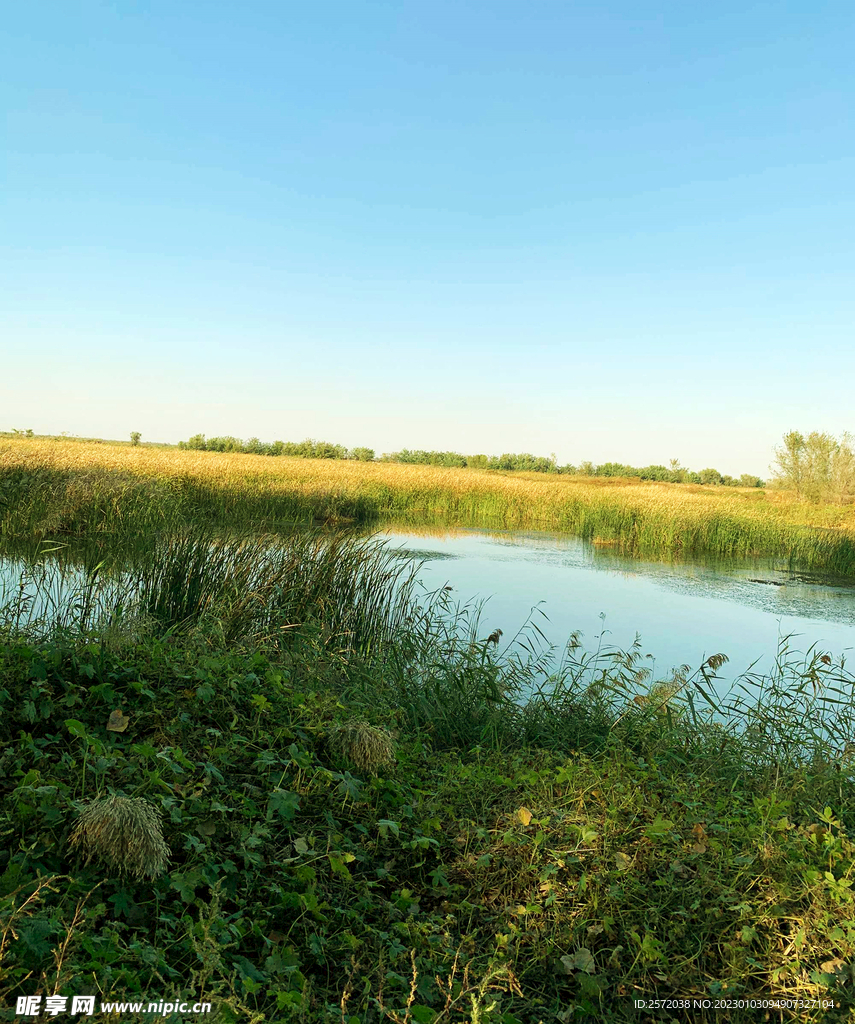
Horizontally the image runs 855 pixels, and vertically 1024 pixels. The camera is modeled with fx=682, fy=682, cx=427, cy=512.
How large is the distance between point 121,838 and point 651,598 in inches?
440

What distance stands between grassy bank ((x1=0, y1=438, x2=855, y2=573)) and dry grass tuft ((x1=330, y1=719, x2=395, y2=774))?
7567 millimetres

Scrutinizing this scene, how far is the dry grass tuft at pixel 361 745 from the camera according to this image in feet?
11.6

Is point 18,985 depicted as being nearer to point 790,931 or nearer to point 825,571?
point 790,931

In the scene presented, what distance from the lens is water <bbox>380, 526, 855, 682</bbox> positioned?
905cm

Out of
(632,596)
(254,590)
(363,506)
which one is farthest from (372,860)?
(363,506)

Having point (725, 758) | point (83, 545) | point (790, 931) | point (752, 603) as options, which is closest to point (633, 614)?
point (752, 603)

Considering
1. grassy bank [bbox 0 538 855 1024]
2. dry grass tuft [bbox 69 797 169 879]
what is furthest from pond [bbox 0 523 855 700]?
dry grass tuft [bbox 69 797 169 879]

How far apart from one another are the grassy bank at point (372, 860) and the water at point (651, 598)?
4.08 m

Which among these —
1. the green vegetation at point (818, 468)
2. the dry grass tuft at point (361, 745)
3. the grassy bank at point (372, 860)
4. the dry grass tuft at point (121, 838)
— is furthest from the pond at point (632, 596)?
the green vegetation at point (818, 468)

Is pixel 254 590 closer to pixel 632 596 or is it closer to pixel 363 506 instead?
pixel 632 596

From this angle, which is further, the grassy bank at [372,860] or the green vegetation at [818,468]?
the green vegetation at [818,468]

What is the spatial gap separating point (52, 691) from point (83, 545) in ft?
28.6

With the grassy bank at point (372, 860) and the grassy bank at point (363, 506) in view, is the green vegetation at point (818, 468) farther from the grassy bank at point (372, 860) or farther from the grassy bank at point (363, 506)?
the grassy bank at point (372, 860)

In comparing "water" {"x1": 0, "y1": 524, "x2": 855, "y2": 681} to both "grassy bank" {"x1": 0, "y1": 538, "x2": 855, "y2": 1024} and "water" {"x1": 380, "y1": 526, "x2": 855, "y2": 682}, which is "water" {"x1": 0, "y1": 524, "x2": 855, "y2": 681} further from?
"grassy bank" {"x1": 0, "y1": 538, "x2": 855, "y2": 1024}
